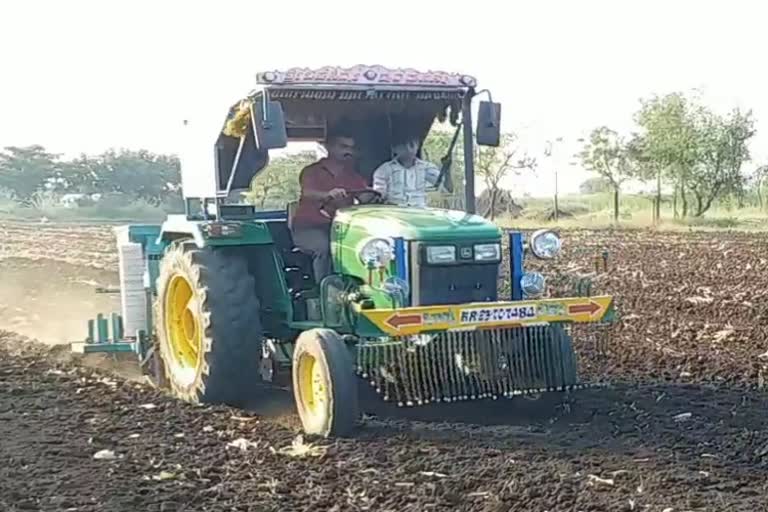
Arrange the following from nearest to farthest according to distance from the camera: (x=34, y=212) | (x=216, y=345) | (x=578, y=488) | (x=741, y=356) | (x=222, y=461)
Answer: (x=578, y=488) → (x=222, y=461) → (x=216, y=345) → (x=741, y=356) → (x=34, y=212)

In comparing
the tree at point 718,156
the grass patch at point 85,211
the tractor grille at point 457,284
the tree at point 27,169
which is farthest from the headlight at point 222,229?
the tree at point 27,169

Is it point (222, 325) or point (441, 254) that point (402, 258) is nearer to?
point (441, 254)

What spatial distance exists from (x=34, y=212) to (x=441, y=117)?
46888 mm

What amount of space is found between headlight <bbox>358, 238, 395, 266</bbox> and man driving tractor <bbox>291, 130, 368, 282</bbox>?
0.87m

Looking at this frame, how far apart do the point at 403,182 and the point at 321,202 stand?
642mm

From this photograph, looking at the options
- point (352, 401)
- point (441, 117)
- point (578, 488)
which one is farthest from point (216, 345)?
point (578, 488)

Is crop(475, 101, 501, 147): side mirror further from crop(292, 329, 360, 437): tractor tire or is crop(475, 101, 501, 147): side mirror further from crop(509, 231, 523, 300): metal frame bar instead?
crop(292, 329, 360, 437): tractor tire

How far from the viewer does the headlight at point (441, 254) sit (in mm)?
7148

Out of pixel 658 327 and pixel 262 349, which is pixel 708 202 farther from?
pixel 262 349

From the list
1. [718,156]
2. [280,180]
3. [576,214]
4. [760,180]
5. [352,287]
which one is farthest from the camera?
[576,214]

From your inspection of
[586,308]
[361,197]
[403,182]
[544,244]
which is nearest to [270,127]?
[361,197]

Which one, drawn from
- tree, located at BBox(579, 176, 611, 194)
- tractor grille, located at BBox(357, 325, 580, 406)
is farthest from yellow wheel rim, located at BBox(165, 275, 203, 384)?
Answer: tree, located at BBox(579, 176, 611, 194)

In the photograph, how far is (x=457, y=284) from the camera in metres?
7.30

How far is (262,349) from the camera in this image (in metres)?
7.92
